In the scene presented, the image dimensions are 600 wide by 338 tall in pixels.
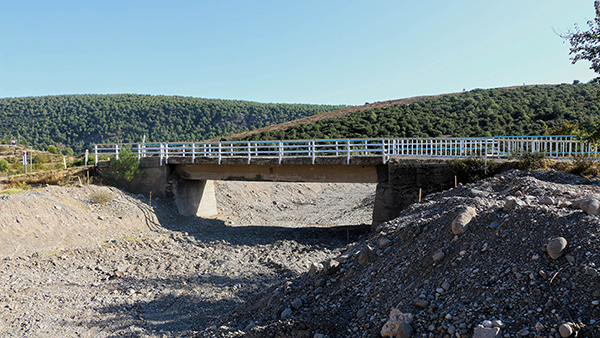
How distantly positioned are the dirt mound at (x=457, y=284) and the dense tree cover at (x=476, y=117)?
3175 cm

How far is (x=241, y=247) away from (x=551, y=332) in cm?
1187

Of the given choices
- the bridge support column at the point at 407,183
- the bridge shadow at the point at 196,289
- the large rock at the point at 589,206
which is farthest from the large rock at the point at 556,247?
the bridge support column at the point at 407,183

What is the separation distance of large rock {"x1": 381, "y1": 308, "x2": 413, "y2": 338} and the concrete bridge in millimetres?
8405

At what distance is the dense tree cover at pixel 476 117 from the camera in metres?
36.9

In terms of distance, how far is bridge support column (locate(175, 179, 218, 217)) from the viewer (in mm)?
19891

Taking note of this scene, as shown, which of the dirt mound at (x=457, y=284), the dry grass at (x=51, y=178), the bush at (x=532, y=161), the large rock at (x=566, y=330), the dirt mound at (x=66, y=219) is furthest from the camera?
the dry grass at (x=51, y=178)

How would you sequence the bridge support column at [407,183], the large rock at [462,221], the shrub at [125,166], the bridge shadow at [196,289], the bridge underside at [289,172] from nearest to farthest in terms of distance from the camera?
1. the large rock at [462,221]
2. the bridge shadow at [196,289]
3. the bridge support column at [407,183]
4. the bridge underside at [289,172]
5. the shrub at [125,166]

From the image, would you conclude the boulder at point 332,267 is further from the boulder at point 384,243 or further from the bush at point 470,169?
the bush at point 470,169

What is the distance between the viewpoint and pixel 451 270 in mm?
5605

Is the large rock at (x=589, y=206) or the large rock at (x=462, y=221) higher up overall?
the large rock at (x=589, y=206)

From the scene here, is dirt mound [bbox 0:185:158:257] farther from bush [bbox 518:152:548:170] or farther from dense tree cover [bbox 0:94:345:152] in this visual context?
dense tree cover [bbox 0:94:345:152]

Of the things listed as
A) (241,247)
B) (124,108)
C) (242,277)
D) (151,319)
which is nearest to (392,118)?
(241,247)

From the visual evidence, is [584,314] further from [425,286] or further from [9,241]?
[9,241]

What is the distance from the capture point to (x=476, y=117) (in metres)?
40.9
